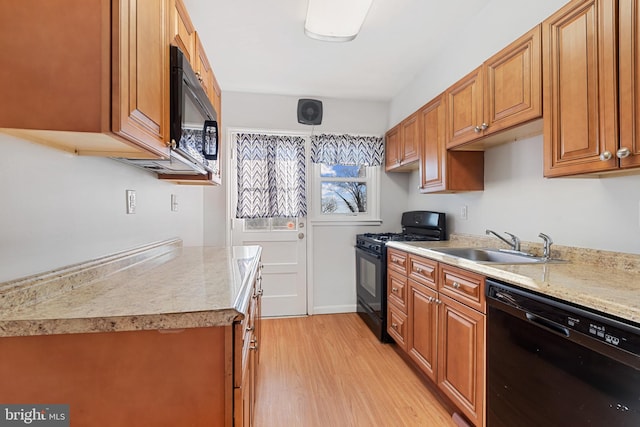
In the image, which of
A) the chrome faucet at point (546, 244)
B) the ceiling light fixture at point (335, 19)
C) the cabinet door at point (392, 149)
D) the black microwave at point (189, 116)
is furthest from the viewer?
the cabinet door at point (392, 149)

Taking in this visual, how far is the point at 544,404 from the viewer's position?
3.59 feet

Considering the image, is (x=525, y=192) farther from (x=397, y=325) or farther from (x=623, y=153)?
(x=397, y=325)

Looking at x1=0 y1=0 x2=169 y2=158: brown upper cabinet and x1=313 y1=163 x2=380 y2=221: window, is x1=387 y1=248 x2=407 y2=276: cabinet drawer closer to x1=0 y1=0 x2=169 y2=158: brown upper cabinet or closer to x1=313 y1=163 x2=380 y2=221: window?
x1=313 y1=163 x2=380 y2=221: window

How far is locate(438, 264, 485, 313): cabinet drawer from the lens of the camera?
1449mm

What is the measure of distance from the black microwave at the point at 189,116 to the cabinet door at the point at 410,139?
1.77 meters

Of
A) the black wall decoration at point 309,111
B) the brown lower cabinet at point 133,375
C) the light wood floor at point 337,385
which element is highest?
the black wall decoration at point 309,111

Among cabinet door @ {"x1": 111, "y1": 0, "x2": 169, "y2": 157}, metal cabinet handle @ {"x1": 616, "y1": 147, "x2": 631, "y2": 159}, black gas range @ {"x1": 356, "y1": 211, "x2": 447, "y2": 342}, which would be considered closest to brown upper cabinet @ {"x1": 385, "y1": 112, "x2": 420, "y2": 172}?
black gas range @ {"x1": 356, "y1": 211, "x2": 447, "y2": 342}

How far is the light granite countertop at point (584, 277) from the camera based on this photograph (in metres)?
0.91

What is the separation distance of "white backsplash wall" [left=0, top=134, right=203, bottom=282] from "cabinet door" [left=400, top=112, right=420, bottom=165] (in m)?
2.16

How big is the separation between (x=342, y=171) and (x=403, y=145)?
2.65ft

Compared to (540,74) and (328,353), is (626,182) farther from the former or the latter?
(328,353)

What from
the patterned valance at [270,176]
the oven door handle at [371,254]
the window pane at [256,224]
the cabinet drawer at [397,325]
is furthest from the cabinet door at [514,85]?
the window pane at [256,224]

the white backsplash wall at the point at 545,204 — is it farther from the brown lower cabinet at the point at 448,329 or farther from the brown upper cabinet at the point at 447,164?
the brown lower cabinet at the point at 448,329

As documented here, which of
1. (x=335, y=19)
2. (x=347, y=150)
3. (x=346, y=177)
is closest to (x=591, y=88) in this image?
(x=335, y=19)
